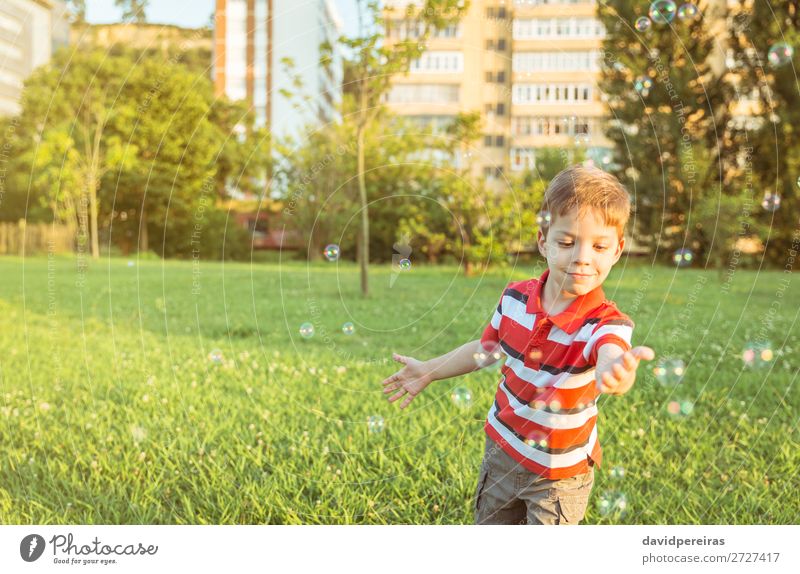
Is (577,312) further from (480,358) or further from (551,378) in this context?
(480,358)

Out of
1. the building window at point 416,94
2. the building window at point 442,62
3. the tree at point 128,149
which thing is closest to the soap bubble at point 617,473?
the building window at point 442,62

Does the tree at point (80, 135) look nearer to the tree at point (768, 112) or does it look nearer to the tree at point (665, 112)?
the tree at point (665, 112)

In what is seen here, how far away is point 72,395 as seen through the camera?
3930mm

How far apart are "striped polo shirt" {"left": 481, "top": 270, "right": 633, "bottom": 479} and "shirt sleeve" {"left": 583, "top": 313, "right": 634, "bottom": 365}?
0.09 feet

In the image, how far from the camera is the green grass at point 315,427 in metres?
2.70

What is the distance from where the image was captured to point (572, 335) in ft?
6.85

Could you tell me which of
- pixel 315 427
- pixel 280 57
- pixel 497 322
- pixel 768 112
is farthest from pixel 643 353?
pixel 768 112

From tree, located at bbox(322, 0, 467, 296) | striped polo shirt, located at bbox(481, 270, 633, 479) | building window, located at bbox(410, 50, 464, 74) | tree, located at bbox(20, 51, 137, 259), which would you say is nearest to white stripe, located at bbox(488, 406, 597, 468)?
striped polo shirt, located at bbox(481, 270, 633, 479)

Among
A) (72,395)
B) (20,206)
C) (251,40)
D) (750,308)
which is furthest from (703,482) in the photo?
(20,206)

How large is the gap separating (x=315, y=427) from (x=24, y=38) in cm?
247

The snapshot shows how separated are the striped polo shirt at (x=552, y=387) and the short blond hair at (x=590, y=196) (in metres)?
0.21
